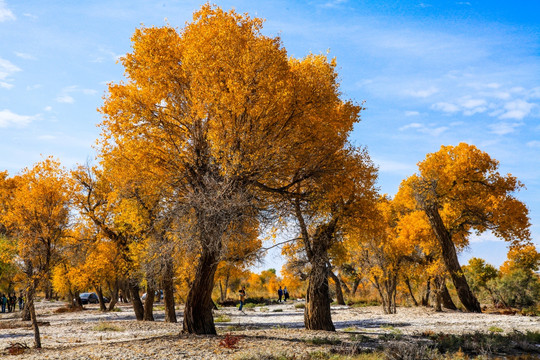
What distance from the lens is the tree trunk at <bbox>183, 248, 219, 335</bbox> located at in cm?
1492

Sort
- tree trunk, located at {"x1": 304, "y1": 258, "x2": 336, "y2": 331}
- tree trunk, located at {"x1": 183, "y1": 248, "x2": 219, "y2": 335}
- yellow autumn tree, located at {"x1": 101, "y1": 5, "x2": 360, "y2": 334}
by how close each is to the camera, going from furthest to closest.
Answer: tree trunk, located at {"x1": 304, "y1": 258, "x2": 336, "y2": 331} < tree trunk, located at {"x1": 183, "y1": 248, "x2": 219, "y2": 335} < yellow autumn tree, located at {"x1": 101, "y1": 5, "x2": 360, "y2": 334}

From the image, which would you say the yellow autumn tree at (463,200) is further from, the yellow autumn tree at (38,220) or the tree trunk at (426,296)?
the yellow autumn tree at (38,220)

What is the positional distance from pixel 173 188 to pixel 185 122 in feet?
7.26

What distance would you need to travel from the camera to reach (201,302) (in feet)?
49.2

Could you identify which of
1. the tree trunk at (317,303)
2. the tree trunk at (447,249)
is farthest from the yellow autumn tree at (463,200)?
the tree trunk at (317,303)

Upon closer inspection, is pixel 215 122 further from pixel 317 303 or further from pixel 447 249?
pixel 447 249

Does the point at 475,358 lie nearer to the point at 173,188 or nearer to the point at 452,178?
the point at 173,188

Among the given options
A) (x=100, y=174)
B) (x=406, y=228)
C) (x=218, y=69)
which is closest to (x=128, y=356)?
(x=218, y=69)

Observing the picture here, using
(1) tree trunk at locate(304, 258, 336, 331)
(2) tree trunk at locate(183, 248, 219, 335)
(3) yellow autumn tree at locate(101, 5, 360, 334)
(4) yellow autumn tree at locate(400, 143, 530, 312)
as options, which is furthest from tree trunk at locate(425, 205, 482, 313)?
(2) tree trunk at locate(183, 248, 219, 335)

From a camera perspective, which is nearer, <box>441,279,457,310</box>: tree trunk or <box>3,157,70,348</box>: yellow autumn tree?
<box>3,157,70,348</box>: yellow autumn tree

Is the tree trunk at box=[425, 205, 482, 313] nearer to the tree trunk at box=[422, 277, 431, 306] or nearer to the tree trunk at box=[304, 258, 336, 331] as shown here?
the tree trunk at box=[422, 277, 431, 306]

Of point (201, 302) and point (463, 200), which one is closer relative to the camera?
point (201, 302)

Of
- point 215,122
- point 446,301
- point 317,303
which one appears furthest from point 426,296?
point 215,122

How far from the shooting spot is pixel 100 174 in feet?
85.0
